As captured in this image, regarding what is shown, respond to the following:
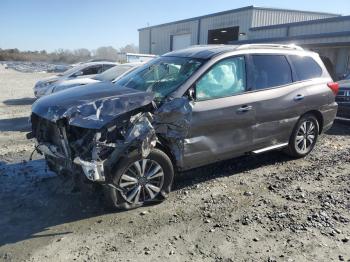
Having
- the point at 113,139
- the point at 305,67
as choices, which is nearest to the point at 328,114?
the point at 305,67

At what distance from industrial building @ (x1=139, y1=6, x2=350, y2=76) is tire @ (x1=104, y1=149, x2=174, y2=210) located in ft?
40.6

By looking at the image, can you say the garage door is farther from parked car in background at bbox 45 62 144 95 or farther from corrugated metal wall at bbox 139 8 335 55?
parked car in background at bbox 45 62 144 95

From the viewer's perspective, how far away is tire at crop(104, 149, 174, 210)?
4.19 m

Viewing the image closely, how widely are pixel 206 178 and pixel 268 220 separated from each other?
1.42 m

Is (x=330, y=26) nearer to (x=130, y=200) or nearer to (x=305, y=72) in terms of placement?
(x=305, y=72)

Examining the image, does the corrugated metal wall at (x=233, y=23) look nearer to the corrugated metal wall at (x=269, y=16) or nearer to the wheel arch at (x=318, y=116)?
the corrugated metal wall at (x=269, y=16)

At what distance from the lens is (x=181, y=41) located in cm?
3406

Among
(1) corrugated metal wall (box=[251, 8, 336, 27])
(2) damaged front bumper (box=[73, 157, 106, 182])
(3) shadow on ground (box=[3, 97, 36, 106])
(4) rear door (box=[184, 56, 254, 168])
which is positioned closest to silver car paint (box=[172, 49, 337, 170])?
(4) rear door (box=[184, 56, 254, 168])

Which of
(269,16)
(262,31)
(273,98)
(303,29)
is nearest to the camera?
(273,98)

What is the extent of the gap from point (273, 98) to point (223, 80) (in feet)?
3.24

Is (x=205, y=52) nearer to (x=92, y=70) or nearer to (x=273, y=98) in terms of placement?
(x=273, y=98)

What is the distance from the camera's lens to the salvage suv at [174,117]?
4090 millimetres

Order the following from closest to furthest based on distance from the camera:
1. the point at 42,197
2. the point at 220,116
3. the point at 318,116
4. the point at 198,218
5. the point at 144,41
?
the point at 198,218, the point at 42,197, the point at 220,116, the point at 318,116, the point at 144,41

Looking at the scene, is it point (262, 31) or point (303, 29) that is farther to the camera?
point (262, 31)
